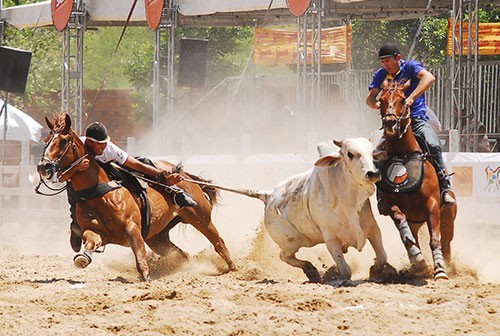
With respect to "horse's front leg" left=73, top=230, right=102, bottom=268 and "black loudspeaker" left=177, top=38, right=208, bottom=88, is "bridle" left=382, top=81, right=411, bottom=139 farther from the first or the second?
"black loudspeaker" left=177, top=38, right=208, bottom=88

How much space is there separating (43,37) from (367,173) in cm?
3389

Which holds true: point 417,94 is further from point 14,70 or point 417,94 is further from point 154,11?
point 14,70

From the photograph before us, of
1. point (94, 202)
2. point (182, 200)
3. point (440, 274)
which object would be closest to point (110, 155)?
point (94, 202)

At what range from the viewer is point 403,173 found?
9188 mm

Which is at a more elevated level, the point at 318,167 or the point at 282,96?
the point at 318,167

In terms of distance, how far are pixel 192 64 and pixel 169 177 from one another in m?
14.3

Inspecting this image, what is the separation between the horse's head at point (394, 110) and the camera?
8969mm

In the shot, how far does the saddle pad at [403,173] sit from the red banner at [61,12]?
1335 centimetres

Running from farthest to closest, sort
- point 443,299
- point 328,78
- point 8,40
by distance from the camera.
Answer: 1. point 8,40
2. point 328,78
3. point 443,299

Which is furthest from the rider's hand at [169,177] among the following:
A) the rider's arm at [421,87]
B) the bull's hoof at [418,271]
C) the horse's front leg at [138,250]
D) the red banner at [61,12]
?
the red banner at [61,12]

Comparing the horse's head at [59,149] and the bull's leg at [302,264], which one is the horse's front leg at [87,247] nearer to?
the horse's head at [59,149]

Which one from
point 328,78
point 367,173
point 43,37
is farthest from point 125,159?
point 43,37

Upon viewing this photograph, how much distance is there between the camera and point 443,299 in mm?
7359

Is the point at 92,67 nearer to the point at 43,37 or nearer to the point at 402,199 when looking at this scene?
the point at 43,37
